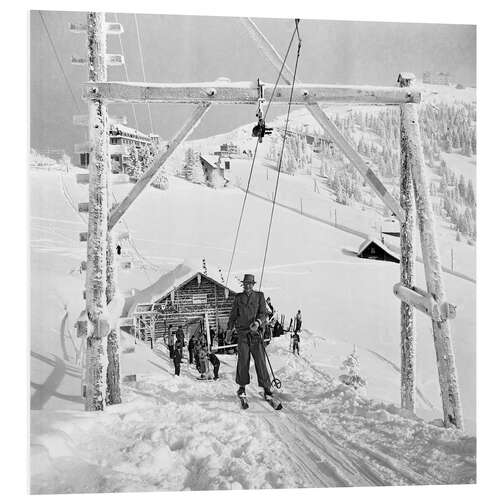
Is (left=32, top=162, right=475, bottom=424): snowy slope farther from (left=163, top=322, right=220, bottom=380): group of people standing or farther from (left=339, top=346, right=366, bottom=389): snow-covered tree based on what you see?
(left=163, top=322, right=220, bottom=380): group of people standing

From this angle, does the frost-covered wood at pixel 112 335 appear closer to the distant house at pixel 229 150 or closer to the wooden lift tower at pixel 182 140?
the wooden lift tower at pixel 182 140

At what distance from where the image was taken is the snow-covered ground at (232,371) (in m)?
4.61

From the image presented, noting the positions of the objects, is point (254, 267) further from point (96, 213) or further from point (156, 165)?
point (96, 213)

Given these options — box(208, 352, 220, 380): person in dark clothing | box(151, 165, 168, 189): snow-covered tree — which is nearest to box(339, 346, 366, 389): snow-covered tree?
box(208, 352, 220, 380): person in dark clothing

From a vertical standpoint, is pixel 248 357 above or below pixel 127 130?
below

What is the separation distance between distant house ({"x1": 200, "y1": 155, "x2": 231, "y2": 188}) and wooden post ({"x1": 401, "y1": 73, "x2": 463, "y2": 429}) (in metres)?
1.21

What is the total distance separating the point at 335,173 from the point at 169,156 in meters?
1.18

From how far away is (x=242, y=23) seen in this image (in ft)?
16.4

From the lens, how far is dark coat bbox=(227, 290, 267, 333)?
4898 millimetres

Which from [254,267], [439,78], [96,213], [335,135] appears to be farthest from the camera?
[439,78]

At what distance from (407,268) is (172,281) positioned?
1.56 metres

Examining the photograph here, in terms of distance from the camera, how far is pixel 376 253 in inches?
202

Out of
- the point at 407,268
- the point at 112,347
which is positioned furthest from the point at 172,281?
the point at 407,268
